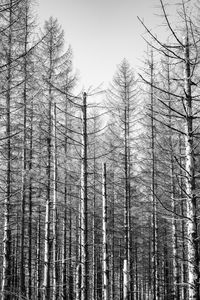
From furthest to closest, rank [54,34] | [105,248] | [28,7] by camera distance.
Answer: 1. [54,34]
2. [28,7]
3. [105,248]

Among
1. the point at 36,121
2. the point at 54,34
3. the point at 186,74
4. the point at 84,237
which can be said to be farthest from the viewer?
the point at 54,34

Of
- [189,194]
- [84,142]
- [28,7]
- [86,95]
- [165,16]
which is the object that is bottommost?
[189,194]

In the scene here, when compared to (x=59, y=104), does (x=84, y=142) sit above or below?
below

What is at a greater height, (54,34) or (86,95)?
(54,34)

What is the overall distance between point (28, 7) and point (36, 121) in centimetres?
538

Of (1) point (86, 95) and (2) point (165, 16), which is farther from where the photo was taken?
(1) point (86, 95)

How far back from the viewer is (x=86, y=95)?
9.33 m

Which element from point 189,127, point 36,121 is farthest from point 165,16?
point 36,121

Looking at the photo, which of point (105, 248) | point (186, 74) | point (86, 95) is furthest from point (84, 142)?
point (186, 74)

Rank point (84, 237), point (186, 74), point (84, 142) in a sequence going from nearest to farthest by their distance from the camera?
point (186, 74), point (84, 237), point (84, 142)

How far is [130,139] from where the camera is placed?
51.6 feet

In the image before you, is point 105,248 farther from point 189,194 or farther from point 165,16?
point 165,16

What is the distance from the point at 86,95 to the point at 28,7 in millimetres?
6591

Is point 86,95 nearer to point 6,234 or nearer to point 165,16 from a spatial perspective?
point 165,16
